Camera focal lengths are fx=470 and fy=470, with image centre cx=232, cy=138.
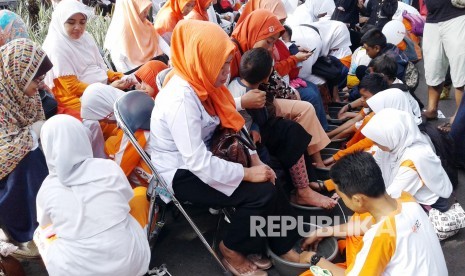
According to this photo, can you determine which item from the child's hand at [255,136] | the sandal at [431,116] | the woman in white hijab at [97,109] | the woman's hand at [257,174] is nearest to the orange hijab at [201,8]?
the woman in white hijab at [97,109]

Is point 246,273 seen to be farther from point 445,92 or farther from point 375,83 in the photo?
point 445,92

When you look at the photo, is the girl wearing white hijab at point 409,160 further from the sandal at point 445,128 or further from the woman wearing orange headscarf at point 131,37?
the woman wearing orange headscarf at point 131,37

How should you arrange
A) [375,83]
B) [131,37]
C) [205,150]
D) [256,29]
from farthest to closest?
[131,37], [375,83], [256,29], [205,150]

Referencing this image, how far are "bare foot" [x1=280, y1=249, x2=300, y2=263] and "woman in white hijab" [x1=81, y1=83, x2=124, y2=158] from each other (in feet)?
4.23

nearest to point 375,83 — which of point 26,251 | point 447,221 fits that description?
point 447,221

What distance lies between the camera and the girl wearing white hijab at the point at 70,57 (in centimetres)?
338

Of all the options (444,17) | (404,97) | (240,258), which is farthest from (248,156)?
(444,17)

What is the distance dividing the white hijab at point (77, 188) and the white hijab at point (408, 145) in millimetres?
1450

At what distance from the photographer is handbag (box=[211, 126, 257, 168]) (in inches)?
99.8

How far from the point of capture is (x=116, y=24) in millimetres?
4195

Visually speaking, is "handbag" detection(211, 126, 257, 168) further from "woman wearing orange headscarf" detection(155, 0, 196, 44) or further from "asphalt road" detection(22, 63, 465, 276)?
"woman wearing orange headscarf" detection(155, 0, 196, 44)

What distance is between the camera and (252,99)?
115 inches

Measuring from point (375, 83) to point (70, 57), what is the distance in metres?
2.32

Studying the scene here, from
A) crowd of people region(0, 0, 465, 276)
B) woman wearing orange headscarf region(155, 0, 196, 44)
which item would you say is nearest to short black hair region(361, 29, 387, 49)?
crowd of people region(0, 0, 465, 276)
